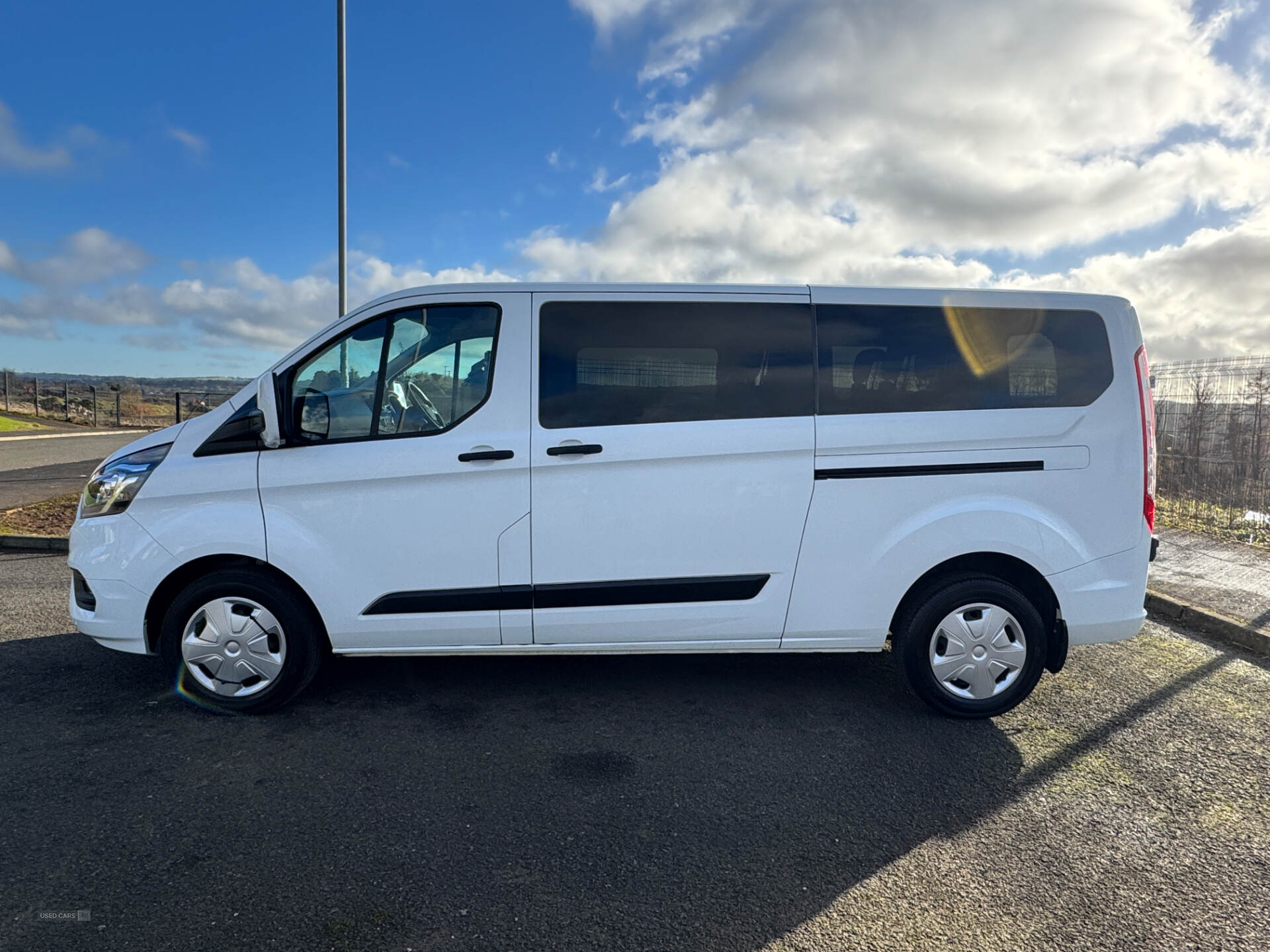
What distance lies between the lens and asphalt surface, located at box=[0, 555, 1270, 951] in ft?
7.51

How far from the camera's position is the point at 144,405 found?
30219 millimetres

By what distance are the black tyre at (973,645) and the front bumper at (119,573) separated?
3498mm

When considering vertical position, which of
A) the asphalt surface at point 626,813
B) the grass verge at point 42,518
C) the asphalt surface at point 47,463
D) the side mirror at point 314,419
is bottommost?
the asphalt surface at point 626,813

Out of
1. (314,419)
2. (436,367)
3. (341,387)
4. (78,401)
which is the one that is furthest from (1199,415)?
(78,401)

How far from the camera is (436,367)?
364cm

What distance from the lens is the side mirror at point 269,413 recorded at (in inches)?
140

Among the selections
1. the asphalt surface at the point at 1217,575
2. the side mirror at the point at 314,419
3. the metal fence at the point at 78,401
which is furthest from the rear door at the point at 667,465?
the metal fence at the point at 78,401

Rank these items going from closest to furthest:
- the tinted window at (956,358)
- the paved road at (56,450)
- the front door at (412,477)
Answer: the front door at (412,477) → the tinted window at (956,358) → the paved road at (56,450)

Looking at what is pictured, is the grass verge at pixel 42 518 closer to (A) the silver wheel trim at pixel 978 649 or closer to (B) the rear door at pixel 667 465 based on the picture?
(B) the rear door at pixel 667 465

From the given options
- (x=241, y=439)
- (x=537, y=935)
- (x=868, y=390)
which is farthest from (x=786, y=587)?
(x=241, y=439)

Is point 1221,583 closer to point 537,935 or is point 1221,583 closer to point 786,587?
point 786,587

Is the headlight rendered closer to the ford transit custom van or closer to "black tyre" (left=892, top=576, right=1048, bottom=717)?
the ford transit custom van

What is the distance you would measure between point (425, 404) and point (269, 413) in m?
0.70

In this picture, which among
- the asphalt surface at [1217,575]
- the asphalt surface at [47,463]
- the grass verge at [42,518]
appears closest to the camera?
the asphalt surface at [1217,575]
